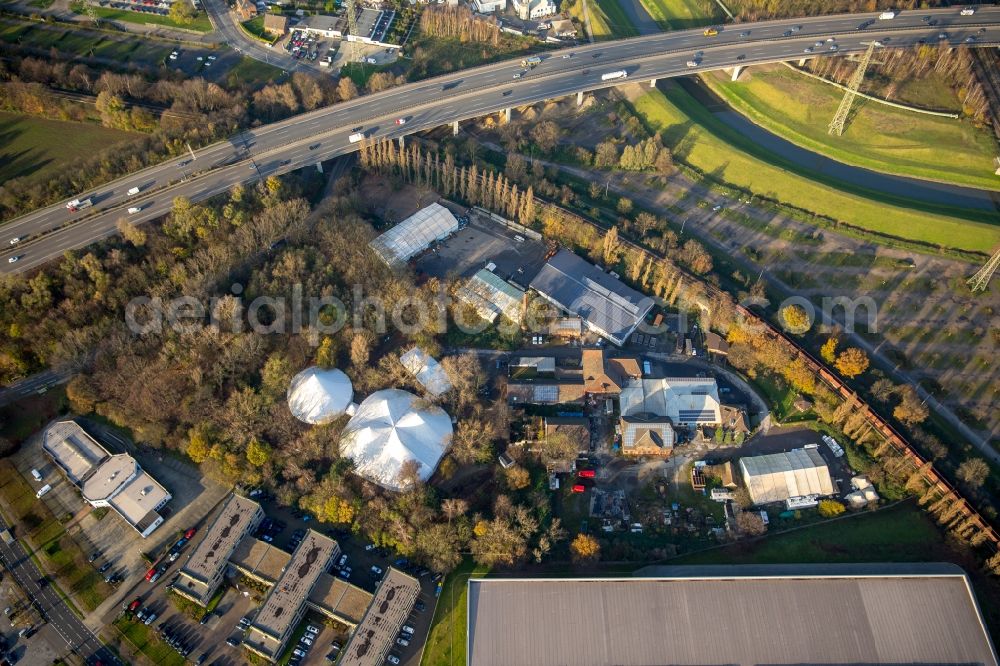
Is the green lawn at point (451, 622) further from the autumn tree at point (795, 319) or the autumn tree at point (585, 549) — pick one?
the autumn tree at point (795, 319)

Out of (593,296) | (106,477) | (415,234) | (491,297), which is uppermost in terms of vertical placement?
(415,234)

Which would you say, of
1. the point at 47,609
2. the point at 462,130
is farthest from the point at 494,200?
the point at 47,609

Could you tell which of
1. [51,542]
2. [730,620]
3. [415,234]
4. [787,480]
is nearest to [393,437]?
[415,234]

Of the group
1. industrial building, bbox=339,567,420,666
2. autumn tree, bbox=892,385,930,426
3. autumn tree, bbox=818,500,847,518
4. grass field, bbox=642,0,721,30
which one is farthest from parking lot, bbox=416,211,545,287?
grass field, bbox=642,0,721,30

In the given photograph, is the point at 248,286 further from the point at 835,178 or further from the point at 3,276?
the point at 835,178

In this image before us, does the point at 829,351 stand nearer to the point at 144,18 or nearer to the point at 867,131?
the point at 867,131

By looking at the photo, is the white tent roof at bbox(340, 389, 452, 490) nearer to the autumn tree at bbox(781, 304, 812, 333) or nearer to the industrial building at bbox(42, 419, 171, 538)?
the industrial building at bbox(42, 419, 171, 538)

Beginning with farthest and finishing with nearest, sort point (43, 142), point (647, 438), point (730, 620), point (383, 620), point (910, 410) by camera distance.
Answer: point (43, 142) → point (910, 410) → point (647, 438) → point (383, 620) → point (730, 620)

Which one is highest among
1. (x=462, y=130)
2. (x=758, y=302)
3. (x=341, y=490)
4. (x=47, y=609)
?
(x=462, y=130)
